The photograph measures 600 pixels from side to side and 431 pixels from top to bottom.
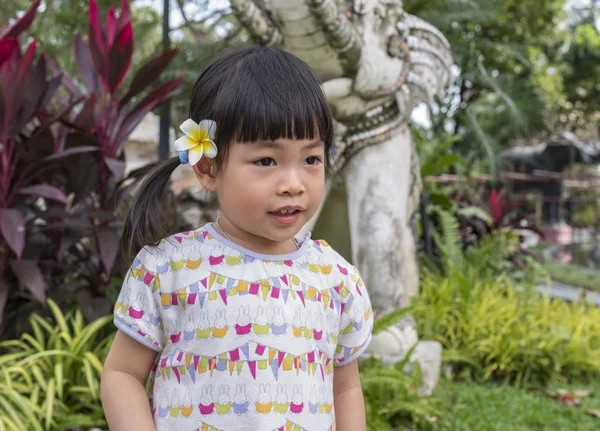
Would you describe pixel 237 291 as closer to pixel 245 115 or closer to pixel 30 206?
pixel 245 115

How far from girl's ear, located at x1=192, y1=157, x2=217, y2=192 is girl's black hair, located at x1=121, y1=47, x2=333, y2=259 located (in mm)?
37

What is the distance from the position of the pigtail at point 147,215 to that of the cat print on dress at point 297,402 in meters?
0.40

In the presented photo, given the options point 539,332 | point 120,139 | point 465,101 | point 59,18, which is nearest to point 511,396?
point 539,332

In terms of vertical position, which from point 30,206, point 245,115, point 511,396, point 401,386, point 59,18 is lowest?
point 511,396

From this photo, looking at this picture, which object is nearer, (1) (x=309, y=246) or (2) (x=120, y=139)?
(1) (x=309, y=246)

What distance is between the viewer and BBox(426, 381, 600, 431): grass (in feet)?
9.50

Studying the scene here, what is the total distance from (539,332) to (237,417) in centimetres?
299

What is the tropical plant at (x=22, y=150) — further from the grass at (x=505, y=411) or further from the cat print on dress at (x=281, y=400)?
the grass at (x=505, y=411)

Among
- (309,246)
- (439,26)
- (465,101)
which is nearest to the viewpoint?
(309,246)

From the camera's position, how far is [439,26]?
9023mm

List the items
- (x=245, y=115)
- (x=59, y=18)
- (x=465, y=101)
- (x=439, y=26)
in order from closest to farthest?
(x=245, y=115) < (x=59, y=18) < (x=439, y=26) < (x=465, y=101)

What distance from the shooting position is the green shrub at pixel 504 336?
11.6ft

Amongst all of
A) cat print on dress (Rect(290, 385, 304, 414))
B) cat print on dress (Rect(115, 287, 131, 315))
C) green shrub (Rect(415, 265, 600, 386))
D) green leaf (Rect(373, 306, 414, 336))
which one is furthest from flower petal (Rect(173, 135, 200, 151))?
green shrub (Rect(415, 265, 600, 386))

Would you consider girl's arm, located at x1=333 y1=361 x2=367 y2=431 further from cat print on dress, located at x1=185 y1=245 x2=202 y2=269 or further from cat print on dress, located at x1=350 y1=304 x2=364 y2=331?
cat print on dress, located at x1=185 y1=245 x2=202 y2=269
